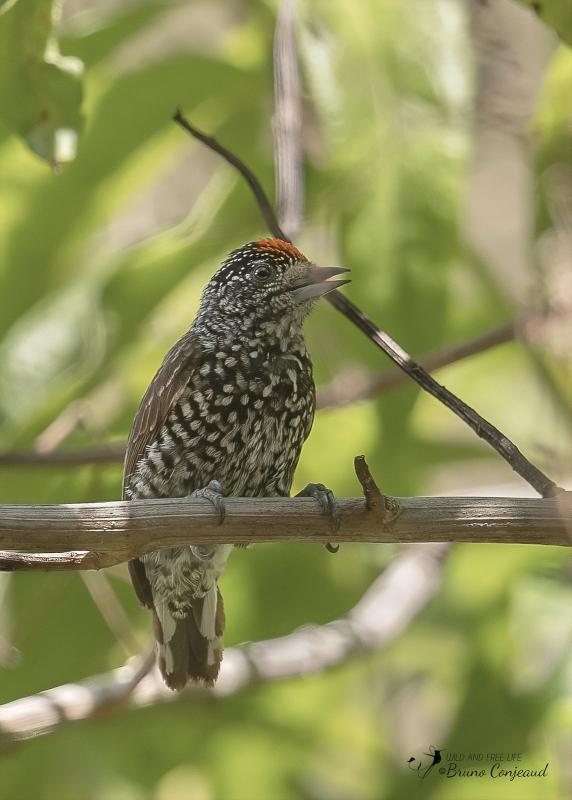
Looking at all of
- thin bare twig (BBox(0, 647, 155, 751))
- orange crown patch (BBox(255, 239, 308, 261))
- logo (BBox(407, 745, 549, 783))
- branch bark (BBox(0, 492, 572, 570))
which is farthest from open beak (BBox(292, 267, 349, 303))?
logo (BBox(407, 745, 549, 783))

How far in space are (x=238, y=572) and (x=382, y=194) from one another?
2075mm

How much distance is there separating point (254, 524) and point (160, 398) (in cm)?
110

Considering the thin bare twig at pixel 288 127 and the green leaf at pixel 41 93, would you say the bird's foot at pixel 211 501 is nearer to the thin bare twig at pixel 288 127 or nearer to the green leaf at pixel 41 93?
the green leaf at pixel 41 93

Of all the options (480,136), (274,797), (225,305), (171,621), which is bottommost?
(274,797)

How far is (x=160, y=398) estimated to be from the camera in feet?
11.7

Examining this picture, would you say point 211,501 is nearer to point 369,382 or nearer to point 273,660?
point 369,382

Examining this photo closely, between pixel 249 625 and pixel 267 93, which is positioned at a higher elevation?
pixel 267 93

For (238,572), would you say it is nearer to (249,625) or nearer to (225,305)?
(249,625)

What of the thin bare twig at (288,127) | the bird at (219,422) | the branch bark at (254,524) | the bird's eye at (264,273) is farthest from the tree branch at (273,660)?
the thin bare twig at (288,127)

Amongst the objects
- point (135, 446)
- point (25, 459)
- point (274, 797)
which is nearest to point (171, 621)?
point (135, 446)

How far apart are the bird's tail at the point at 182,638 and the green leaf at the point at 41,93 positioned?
1566mm

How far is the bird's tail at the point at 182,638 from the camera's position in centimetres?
375

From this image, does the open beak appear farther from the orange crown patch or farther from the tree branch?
the tree branch

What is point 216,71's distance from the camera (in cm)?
500
